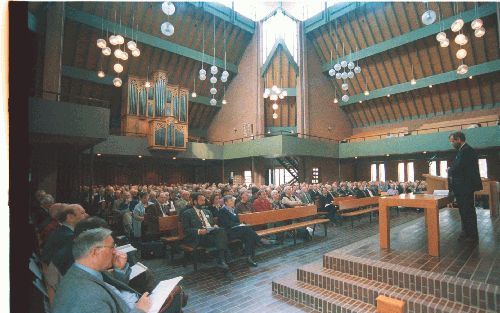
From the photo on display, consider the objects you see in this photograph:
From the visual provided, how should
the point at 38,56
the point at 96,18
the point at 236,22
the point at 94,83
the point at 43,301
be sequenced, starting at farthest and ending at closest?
the point at 236,22
the point at 94,83
the point at 96,18
the point at 38,56
the point at 43,301

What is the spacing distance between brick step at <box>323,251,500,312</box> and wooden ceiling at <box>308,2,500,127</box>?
47.4 feet

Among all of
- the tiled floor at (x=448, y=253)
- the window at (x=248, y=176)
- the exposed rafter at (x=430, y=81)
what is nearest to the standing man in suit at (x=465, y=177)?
the tiled floor at (x=448, y=253)

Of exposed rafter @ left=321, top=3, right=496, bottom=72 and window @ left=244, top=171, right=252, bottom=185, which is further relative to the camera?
window @ left=244, top=171, right=252, bottom=185

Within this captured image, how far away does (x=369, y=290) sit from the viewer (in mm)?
3059

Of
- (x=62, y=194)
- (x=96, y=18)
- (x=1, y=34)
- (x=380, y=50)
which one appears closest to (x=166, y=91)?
(x=96, y=18)

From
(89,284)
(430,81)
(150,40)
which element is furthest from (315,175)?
(89,284)

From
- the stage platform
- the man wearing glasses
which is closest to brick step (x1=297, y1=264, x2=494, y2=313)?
the stage platform

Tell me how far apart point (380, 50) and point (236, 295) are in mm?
15936

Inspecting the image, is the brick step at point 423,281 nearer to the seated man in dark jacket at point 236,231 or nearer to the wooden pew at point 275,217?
the seated man in dark jacket at point 236,231

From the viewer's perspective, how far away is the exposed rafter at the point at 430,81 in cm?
1309

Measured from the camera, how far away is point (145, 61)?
15.0m

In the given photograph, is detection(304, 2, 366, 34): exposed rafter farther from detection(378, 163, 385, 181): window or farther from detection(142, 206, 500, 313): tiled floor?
detection(142, 206, 500, 313): tiled floor

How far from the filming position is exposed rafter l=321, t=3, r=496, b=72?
11846 millimetres

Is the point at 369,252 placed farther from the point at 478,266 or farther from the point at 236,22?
the point at 236,22
